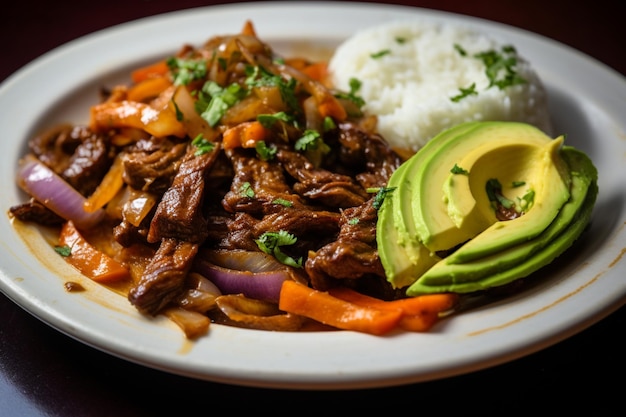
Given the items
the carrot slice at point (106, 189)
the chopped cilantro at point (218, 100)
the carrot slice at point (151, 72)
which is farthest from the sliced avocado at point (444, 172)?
the carrot slice at point (151, 72)

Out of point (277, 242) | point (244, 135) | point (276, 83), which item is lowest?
point (277, 242)

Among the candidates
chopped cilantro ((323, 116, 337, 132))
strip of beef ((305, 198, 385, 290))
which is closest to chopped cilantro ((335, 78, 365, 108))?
chopped cilantro ((323, 116, 337, 132))

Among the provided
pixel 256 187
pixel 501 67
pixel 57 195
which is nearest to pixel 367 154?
pixel 256 187

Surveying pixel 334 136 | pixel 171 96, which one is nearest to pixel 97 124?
pixel 171 96

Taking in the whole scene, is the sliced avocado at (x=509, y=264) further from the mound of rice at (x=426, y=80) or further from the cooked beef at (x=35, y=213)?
the cooked beef at (x=35, y=213)

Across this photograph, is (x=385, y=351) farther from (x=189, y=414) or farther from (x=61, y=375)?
(x=61, y=375)

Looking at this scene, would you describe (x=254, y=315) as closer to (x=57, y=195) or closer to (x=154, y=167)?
(x=154, y=167)
